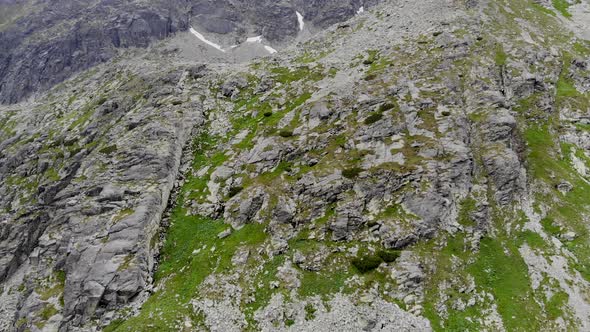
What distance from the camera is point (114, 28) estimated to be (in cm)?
14388

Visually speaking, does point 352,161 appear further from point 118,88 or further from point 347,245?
point 118,88

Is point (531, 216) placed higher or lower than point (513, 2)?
lower

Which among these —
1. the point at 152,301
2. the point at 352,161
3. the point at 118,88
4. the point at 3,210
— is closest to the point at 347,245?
the point at 352,161

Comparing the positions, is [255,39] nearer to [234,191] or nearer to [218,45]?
[218,45]

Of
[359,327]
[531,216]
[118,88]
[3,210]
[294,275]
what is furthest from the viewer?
[118,88]

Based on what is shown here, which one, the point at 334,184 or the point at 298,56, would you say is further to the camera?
the point at 298,56

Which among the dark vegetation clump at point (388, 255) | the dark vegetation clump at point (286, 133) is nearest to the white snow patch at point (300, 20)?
the dark vegetation clump at point (286, 133)

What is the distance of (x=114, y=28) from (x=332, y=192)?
145667 mm

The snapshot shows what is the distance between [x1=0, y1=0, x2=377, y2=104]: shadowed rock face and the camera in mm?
139375

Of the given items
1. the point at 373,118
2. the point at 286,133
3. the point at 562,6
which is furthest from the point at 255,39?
the point at 373,118

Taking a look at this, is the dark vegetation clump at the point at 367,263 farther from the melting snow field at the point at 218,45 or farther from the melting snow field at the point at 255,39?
the melting snow field at the point at 255,39

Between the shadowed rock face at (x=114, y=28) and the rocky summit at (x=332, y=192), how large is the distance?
79.7 meters

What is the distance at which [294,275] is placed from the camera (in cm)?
3009

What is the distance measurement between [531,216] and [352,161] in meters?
18.1
